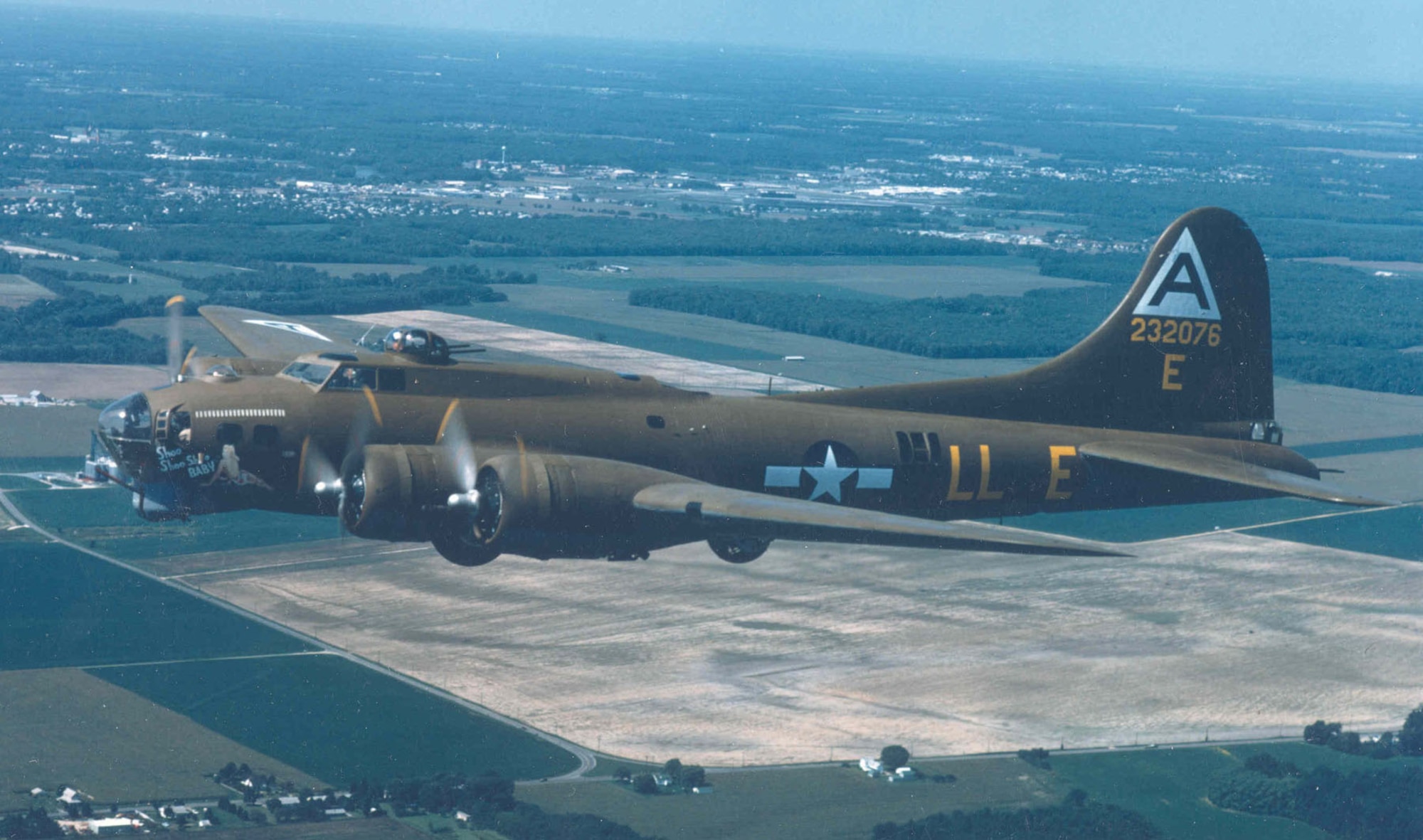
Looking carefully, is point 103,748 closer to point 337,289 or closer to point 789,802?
point 789,802

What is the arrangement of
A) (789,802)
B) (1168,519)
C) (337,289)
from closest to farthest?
(789,802)
(1168,519)
(337,289)

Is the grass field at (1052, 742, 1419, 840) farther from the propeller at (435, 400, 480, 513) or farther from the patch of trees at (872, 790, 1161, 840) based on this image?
the propeller at (435, 400, 480, 513)

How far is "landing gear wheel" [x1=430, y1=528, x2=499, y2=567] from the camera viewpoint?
4006cm

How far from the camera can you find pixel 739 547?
1736 inches

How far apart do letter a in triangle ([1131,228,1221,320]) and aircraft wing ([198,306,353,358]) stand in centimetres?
2245

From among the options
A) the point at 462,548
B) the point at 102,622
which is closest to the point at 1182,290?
the point at 462,548

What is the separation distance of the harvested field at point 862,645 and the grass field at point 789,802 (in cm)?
142

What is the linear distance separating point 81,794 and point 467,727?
13.3m

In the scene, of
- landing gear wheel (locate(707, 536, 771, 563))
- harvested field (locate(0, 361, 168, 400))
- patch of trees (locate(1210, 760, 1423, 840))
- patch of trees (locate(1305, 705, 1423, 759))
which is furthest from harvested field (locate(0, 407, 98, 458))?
patch of trees (locate(1305, 705, 1423, 759))

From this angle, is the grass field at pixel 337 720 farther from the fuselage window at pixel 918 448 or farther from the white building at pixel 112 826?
the fuselage window at pixel 918 448

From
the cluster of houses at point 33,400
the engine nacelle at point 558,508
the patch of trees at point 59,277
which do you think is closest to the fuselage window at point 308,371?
the engine nacelle at point 558,508

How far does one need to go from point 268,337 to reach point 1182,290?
25792mm

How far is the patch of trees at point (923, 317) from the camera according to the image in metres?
141

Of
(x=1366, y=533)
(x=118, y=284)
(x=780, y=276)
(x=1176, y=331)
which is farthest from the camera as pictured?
(x=780, y=276)
